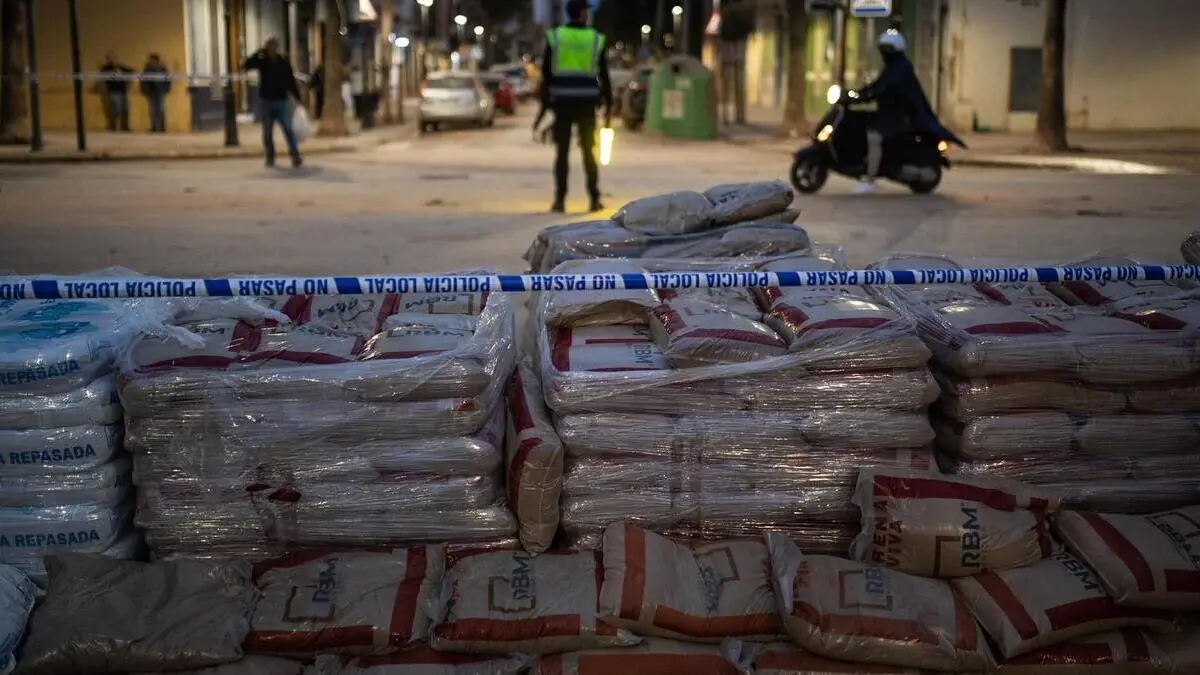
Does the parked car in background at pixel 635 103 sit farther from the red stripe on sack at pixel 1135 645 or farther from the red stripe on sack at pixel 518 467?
the red stripe on sack at pixel 1135 645

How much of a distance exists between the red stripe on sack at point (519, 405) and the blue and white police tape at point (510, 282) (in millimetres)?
472

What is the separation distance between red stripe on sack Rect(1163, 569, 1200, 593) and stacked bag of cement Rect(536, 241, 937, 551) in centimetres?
79

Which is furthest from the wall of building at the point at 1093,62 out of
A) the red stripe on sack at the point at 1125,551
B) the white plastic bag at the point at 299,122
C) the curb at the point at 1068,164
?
the red stripe on sack at the point at 1125,551

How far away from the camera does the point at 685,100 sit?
99.6 ft

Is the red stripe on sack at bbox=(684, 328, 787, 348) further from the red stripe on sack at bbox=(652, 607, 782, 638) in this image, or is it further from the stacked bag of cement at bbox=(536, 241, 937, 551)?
the red stripe on sack at bbox=(652, 607, 782, 638)

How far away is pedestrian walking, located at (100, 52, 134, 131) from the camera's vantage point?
28.1 meters

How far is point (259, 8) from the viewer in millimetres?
38281

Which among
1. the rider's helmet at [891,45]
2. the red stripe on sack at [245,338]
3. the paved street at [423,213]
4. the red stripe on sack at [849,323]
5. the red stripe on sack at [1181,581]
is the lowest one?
the red stripe on sack at [1181,581]

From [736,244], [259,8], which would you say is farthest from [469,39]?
[736,244]

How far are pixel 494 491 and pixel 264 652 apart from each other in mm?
856

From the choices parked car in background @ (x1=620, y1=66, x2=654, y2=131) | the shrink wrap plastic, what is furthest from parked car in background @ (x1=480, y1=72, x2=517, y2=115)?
the shrink wrap plastic

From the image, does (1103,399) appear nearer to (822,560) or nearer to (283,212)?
(822,560)

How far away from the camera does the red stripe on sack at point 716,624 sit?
3682 millimetres

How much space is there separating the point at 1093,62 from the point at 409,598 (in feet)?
97.2
